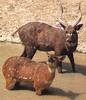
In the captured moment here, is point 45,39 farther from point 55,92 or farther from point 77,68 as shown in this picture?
point 55,92

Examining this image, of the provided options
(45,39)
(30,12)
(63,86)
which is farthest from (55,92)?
(30,12)

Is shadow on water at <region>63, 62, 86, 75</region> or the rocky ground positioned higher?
the rocky ground

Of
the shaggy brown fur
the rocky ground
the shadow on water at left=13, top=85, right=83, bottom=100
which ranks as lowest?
the rocky ground

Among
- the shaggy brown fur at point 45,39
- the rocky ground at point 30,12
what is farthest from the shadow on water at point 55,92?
the rocky ground at point 30,12

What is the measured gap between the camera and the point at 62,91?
10625 millimetres

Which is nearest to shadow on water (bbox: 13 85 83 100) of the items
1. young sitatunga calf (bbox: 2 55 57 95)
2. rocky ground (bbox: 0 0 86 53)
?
young sitatunga calf (bbox: 2 55 57 95)

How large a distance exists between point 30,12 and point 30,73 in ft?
20.0

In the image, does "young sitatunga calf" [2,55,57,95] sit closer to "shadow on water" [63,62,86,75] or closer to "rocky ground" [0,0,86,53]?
"shadow on water" [63,62,86,75]

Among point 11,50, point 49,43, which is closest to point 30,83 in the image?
point 49,43

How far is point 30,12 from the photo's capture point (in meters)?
16.0

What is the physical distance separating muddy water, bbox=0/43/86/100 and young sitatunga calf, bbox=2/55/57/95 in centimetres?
22

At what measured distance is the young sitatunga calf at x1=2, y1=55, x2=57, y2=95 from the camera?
9.91 meters

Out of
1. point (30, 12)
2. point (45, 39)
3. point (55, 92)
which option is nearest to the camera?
point (55, 92)

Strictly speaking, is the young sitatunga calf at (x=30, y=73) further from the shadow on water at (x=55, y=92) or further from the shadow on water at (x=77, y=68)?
the shadow on water at (x=77, y=68)
